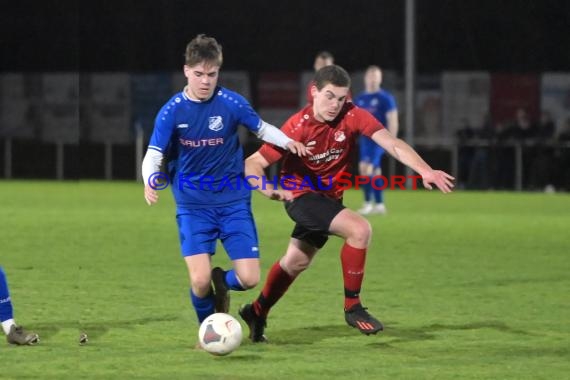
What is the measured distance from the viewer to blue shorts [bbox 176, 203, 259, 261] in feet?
25.1

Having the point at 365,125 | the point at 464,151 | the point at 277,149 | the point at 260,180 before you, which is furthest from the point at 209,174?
the point at 464,151

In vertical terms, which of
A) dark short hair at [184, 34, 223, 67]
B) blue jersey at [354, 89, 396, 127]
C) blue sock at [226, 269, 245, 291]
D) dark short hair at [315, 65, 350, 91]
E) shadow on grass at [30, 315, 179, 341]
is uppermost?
blue jersey at [354, 89, 396, 127]

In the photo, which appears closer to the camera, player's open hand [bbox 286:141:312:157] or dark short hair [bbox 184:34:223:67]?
dark short hair [bbox 184:34:223:67]

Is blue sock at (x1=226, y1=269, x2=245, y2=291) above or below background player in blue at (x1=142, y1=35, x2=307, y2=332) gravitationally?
below

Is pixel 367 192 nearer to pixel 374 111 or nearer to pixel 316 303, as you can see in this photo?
pixel 374 111

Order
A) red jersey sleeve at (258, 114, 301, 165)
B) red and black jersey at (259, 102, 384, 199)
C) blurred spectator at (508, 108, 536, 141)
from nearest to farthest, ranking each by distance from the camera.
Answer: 1. red jersey sleeve at (258, 114, 301, 165)
2. red and black jersey at (259, 102, 384, 199)
3. blurred spectator at (508, 108, 536, 141)

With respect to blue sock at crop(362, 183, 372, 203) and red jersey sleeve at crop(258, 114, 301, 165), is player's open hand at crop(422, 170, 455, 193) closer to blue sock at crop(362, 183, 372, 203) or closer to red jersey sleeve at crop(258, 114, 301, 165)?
red jersey sleeve at crop(258, 114, 301, 165)

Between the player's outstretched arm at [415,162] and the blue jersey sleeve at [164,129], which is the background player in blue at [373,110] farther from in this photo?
the blue jersey sleeve at [164,129]

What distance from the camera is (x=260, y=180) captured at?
768 centimetres

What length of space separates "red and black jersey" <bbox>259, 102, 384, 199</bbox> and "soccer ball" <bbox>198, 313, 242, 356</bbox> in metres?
1.29

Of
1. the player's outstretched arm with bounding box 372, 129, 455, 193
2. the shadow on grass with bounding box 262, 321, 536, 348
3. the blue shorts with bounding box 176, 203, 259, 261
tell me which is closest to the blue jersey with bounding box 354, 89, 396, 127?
the shadow on grass with bounding box 262, 321, 536, 348

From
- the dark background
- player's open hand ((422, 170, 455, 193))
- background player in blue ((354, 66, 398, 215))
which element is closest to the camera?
player's open hand ((422, 170, 455, 193))

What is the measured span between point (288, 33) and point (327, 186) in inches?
896

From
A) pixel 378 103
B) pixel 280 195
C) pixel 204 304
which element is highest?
pixel 378 103
